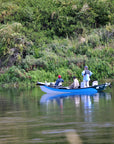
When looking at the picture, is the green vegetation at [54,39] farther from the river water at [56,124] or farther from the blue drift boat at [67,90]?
the river water at [56,124]

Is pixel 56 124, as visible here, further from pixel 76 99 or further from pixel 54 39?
A: pixel 54 39

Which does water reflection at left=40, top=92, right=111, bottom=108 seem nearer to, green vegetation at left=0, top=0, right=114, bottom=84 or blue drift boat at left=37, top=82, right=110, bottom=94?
blue drift boat at left=37, top=82, right=110, bottom=94

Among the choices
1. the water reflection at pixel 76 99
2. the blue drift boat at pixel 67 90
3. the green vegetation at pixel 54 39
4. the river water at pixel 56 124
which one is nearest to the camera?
the river water at pixel 56 124

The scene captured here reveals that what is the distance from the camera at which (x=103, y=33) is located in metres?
40.2

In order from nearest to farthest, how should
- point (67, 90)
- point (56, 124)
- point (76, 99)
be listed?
1. point (56, 124)
2. point (76, 99)
3. point (67, 90)

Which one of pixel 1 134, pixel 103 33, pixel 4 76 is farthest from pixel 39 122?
pixel 103 33

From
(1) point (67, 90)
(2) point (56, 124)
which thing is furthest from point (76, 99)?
(2) point (56, 124)

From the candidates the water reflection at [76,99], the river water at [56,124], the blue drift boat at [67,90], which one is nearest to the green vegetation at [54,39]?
the blue drift boat at [67,90]

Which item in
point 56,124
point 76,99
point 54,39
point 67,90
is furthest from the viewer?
point 54,39

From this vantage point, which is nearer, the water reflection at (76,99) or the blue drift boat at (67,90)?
the water reflection at (76,99)

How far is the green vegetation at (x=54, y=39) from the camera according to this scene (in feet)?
118

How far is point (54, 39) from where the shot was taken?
41094 millimetres

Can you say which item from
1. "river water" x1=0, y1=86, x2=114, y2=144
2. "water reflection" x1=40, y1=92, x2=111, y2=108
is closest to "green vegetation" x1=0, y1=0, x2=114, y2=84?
"water reflection" x1=40, y1=92, x2=111, y2=108

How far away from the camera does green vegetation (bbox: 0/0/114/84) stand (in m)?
36.0
